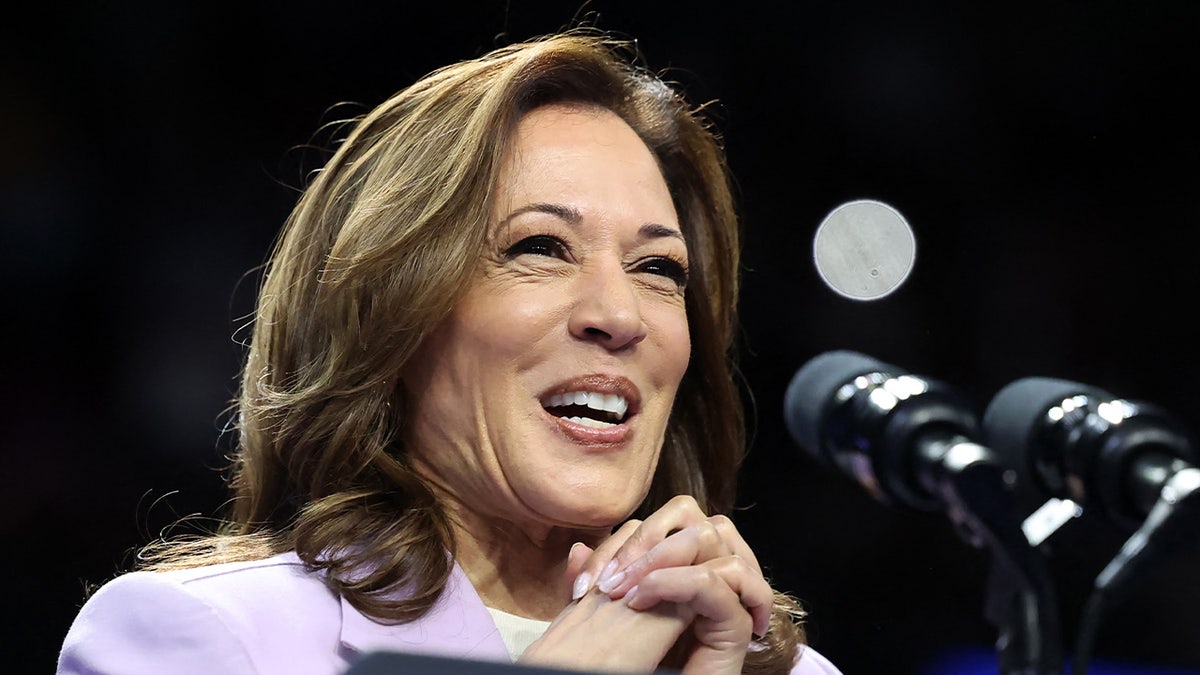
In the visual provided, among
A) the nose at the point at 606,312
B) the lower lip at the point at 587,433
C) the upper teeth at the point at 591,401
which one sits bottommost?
the lower lip at the point at 587,433

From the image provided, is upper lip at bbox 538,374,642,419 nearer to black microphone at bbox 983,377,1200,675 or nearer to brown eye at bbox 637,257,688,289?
brown eye at bbox 637,257,688,289

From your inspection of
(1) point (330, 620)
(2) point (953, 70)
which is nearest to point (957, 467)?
(1) point (330, 620)

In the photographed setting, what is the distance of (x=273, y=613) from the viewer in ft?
5.28

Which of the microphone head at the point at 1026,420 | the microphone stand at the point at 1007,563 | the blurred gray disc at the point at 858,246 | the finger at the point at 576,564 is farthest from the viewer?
the blurred gray disc at the point at 858,246

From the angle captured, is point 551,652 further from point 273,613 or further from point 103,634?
point 103,634

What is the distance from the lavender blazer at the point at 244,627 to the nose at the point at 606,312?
1.26 ft


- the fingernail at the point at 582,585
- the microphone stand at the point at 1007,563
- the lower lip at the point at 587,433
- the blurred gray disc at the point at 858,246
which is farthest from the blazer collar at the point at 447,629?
the blurred gray disc at the point at 858,246

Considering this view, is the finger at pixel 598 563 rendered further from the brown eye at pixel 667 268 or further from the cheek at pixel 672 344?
the brown eye at pixel 667 268

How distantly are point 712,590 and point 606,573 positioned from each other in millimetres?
132

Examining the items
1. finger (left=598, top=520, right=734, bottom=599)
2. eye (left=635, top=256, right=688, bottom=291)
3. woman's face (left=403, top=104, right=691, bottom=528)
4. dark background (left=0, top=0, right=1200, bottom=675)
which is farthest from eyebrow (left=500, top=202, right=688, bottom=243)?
dark background (left=0, top=0, right=1200, bottom=675)

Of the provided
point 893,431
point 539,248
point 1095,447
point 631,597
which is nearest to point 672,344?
point 539,248

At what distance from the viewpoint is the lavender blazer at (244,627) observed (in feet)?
5.01

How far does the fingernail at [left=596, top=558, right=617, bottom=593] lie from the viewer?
1.58m

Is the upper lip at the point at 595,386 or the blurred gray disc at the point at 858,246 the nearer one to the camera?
the upper lip at the point at 595,386
